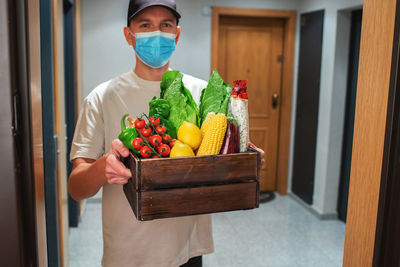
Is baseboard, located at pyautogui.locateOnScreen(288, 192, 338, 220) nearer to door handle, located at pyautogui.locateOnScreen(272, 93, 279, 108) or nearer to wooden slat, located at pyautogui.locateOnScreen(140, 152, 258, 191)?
door handle, located at pyautogui.locateOnScreen(272, 93, 279, 108)

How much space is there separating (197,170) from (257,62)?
3.47 m

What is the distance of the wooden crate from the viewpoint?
0.83 metres

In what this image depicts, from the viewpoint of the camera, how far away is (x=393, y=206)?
3.37 ft

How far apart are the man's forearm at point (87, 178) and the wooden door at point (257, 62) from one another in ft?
9.95

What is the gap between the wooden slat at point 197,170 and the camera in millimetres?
824

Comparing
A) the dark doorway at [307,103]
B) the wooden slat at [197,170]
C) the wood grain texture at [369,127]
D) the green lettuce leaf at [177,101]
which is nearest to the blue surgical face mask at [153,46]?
the green lettuce leaf at [177,101]

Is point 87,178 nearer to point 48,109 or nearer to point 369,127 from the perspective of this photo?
point 48,109

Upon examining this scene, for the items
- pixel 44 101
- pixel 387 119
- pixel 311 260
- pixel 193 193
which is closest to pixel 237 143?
pixel 193 193

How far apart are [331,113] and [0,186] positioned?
10.4ft

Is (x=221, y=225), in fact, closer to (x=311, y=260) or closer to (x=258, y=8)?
(x=311, y=260)

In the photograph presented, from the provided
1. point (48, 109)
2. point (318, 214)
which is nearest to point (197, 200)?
point (48, 109)

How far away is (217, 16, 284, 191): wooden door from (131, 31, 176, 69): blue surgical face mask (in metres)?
2.80

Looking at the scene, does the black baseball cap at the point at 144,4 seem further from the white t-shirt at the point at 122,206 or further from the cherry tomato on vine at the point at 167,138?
the cherry tomato on vine at the point at 167,138

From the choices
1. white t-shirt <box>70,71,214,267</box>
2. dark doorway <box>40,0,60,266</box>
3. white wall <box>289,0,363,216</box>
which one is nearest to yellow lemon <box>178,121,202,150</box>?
white t-shirt <box>70,71,214,267</box>
